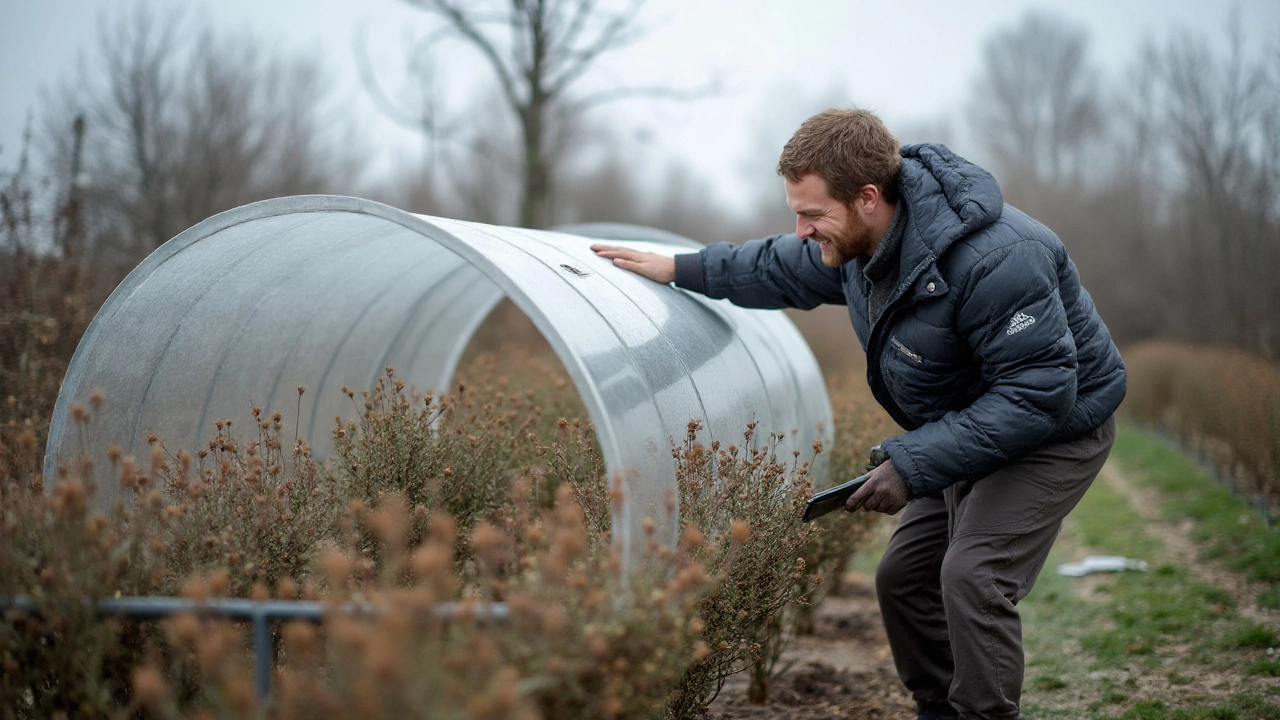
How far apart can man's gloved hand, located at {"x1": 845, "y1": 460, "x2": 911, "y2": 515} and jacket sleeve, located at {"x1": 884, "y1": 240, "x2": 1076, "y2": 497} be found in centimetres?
4

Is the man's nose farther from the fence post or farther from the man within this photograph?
the fence post

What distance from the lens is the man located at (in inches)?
128

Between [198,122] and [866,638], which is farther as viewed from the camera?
[198,122]

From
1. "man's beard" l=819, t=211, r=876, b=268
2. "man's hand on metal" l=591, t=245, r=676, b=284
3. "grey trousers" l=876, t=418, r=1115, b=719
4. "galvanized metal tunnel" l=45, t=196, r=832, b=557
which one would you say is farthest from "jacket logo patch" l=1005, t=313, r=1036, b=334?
"man's hand on metal" l=591, t=245, r=676, b=284

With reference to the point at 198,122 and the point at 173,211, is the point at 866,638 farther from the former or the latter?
the point at 198,122

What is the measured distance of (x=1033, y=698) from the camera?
4.77 metres

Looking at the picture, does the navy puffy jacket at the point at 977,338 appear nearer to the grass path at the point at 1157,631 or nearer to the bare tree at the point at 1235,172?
the grass path at the point at 1157,631

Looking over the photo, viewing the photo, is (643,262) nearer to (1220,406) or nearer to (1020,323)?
(1020,323)

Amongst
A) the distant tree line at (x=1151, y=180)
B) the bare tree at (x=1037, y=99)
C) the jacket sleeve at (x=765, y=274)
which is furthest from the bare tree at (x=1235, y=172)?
the bare tree at (x=1037, y=99)

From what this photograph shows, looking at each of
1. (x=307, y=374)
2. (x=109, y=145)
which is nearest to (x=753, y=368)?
(x=307, y=374)

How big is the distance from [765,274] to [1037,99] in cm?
4865

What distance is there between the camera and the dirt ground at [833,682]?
4605 millimetres

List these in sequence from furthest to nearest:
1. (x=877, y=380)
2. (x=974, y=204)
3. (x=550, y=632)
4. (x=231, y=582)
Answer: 1. (x=877, y=380)
2. (x=974, y=204)
3. (x=231, y=582)
4. (x=550, y=632)

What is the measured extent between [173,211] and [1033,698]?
654 inches
